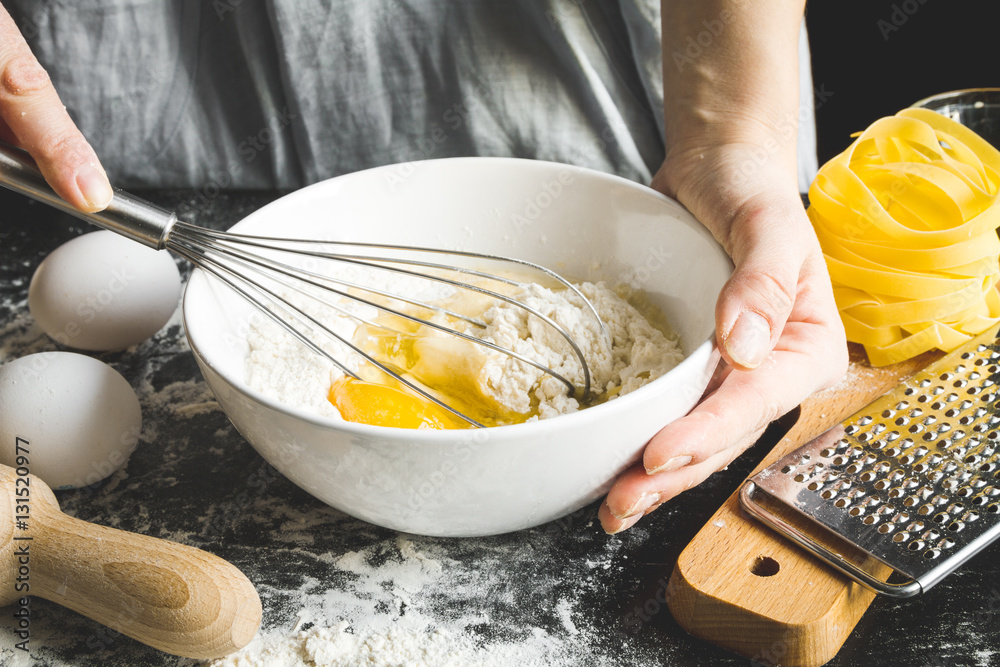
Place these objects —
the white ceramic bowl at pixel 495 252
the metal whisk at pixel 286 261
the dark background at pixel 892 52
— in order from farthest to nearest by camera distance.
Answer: the dark background at pixel 892 52, the metal whisk at pixel 286 261, the white ceramic bowl at pixel 495 252

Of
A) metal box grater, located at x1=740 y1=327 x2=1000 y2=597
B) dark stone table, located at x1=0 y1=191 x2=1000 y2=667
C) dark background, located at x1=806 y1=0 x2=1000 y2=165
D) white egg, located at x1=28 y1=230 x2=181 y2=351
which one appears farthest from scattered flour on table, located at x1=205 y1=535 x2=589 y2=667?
dark background, located at x1=806 y1=0 x2=1000 y2=165

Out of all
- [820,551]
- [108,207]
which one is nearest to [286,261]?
[108,207]

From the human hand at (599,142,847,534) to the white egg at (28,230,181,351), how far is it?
630 mm

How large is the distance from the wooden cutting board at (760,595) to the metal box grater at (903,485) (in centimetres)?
2

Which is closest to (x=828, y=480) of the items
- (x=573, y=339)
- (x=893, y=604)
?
(x=893, y=604)

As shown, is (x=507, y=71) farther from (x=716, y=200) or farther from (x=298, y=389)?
(x=298, y=389)

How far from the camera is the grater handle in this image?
57 centimetres

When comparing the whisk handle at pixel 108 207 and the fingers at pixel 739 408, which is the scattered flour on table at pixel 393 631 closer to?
the fingers at pixel 739 408

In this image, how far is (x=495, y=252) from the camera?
91 cm

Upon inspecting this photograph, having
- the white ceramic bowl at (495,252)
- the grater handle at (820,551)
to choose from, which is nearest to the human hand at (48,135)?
the white ceramic bowl at (495,252)

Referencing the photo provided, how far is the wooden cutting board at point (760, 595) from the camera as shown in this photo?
0.56 m

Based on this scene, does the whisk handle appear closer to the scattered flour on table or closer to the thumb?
the scattered flour on table

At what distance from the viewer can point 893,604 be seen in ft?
2.04

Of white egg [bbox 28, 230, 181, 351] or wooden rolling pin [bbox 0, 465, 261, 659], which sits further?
white egg [bbox 28, 230, 181, 351]
